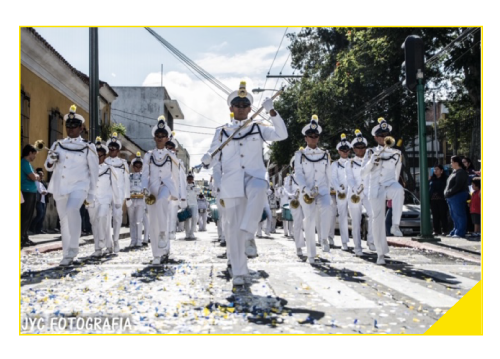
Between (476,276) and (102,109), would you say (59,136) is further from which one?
(476,276)

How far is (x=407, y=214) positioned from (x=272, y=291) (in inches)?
457

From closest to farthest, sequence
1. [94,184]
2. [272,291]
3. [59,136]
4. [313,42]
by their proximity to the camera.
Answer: [272,291], [94,184], [59,136], [313,42]

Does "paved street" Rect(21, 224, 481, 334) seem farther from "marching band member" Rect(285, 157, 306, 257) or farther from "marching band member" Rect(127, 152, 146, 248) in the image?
"marching band member" Rect(127, 152, 146, 248)

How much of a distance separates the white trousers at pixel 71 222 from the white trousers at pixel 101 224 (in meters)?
1.55

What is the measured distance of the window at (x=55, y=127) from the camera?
20.1 metres

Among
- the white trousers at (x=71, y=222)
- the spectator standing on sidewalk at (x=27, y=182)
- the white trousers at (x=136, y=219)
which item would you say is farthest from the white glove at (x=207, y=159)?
the white trousers at (x=136, y=219)

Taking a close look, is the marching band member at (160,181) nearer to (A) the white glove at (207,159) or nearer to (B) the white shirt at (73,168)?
(B) the white shirt at (73,168)

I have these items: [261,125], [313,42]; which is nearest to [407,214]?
[261,125]

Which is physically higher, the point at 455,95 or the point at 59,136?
the point at 455,95

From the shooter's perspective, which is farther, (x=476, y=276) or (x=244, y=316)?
(x=476, y=276)

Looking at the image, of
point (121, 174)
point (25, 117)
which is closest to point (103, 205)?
point (121, 174)

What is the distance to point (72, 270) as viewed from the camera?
855 centimetres
